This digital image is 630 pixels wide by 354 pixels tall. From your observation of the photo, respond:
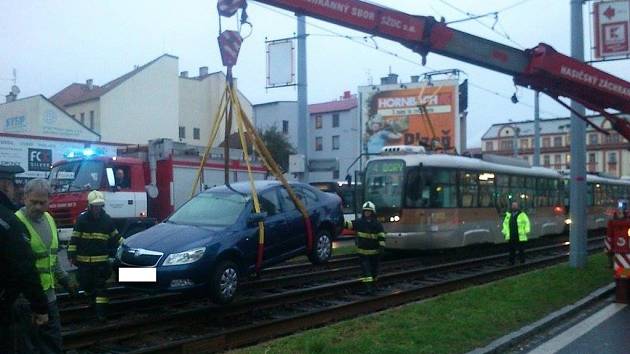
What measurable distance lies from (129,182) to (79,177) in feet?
4.31

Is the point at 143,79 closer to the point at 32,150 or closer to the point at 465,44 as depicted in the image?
the point at 32,150

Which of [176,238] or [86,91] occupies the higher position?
[86,91]

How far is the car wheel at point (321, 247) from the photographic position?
13.5m

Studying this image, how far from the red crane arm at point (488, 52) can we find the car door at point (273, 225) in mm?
3217

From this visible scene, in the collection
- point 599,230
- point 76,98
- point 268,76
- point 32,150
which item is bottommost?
point 599,230

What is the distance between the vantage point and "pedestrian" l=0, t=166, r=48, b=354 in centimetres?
459

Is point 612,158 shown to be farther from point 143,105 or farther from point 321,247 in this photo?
point 321,247

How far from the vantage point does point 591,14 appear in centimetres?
1533

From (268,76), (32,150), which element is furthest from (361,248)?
(32,150)

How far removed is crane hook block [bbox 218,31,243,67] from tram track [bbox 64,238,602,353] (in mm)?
3778

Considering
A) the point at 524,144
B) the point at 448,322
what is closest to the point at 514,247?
the point at 448,322

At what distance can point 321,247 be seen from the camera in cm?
1369

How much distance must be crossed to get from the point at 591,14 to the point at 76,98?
179 feet

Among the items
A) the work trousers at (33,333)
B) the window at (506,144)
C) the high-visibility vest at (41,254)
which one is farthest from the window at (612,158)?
the work trousers at (33,333)
